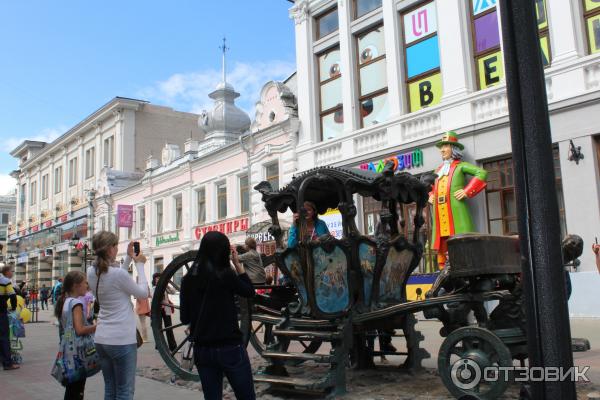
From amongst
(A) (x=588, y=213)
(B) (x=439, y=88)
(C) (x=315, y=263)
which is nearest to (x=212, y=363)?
(C) (x=315, y=263)

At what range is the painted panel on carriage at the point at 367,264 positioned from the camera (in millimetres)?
6195

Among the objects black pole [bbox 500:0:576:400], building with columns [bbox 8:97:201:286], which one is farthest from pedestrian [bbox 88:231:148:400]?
building with columns [bbox 8:97:201:286]

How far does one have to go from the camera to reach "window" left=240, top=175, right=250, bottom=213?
23.4 meters

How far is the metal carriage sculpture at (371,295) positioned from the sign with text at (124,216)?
81.0 feet

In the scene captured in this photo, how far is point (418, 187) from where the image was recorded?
6777 millimetres

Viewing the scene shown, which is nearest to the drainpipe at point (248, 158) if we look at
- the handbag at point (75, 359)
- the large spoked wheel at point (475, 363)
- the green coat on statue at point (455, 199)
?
the green coat on statue at point (455, 199)

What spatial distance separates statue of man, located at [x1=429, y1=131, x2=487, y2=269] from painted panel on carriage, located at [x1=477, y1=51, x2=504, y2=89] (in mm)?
2880

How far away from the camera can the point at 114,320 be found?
14.9ft

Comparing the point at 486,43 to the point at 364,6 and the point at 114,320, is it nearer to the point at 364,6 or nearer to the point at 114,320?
the point at 364,6

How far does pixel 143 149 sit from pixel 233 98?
9.13 m

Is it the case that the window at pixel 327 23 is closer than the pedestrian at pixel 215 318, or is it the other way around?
the pedestrian at pixel 215 318

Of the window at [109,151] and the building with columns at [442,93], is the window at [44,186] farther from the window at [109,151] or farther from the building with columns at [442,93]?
the building with columns at [442,93]

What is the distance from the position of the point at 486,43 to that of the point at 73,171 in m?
34.1

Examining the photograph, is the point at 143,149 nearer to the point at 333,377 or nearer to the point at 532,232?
the point at 333,377
